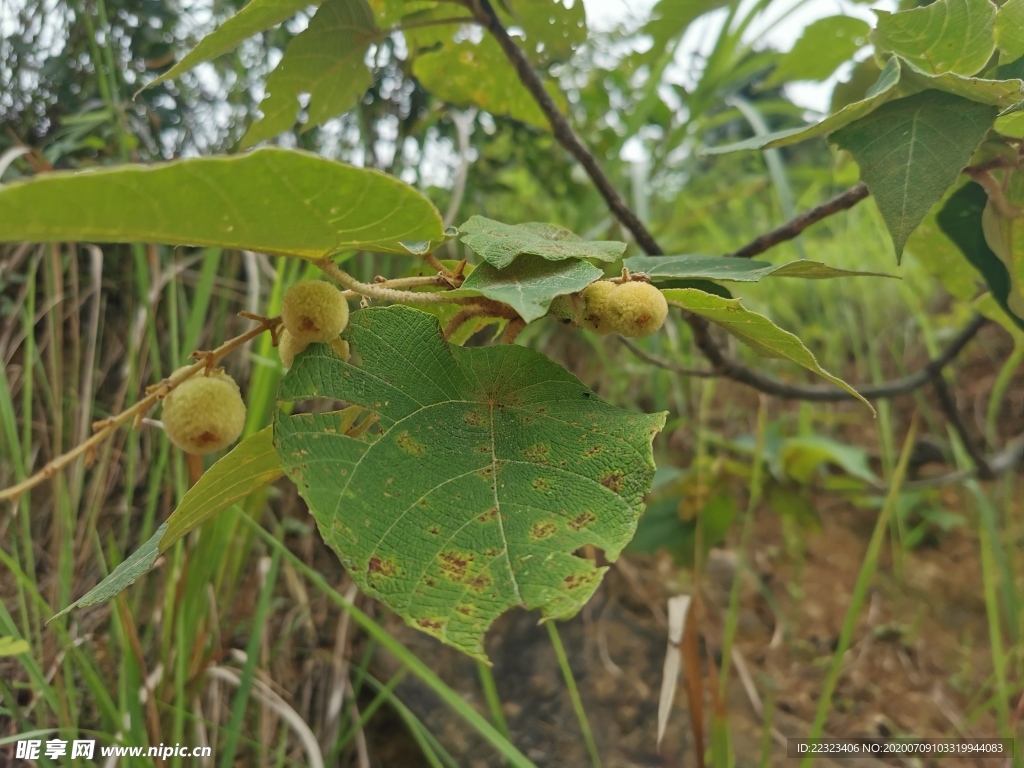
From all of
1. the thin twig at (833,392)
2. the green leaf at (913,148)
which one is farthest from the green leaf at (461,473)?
the thin twig at (833,392)

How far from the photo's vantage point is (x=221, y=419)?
0.34 metres

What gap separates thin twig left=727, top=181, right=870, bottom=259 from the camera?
536 millimetres

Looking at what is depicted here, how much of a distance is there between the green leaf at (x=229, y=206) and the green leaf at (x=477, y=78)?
52 centimetres

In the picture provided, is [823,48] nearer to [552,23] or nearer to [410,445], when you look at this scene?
[552,23]

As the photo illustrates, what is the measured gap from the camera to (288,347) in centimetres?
35

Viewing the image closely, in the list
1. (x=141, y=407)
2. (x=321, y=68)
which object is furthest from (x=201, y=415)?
(x=321, y=68)

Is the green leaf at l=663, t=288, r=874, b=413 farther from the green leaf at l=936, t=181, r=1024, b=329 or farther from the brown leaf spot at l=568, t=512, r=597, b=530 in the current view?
the green leaf at l=936, t=181, r=1024, b=329

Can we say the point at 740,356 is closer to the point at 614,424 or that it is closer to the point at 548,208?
the point at 548,208

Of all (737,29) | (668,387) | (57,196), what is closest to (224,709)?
(57,196)

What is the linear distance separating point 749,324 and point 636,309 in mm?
62

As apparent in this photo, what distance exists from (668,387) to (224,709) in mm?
1091

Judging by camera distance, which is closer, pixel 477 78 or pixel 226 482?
pixel 226 482

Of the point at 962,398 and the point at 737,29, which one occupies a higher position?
the point at 737,29

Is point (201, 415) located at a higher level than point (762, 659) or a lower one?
higher
